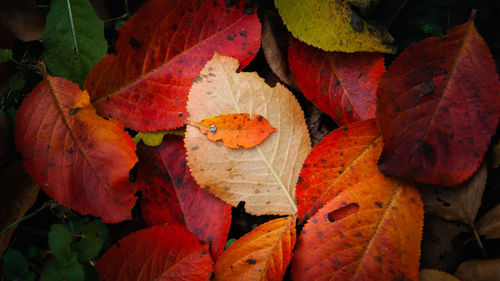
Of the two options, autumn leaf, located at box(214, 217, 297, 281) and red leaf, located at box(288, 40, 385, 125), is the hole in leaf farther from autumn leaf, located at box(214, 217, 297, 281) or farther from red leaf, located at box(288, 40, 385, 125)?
red leaf, located at box(288, 40, 385, 125)

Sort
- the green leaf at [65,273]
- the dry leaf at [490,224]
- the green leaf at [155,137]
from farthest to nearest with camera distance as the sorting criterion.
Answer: the green leaf at [155,137] → the dry leaf at [490,224] → the green leaf at [65,273]

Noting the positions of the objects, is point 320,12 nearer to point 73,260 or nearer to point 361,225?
point 361,225

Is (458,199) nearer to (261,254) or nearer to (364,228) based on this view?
(364,228)

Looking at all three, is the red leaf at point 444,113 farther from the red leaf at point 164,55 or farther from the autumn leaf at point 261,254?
the red leaf at point 164,55

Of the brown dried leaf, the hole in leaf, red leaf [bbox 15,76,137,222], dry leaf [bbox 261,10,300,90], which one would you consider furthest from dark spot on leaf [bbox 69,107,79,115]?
the hole in leaf

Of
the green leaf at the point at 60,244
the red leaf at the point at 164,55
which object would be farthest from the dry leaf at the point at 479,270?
the green leaf at the point at 60,244

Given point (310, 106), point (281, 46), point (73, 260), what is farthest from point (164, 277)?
point (281, 46)
